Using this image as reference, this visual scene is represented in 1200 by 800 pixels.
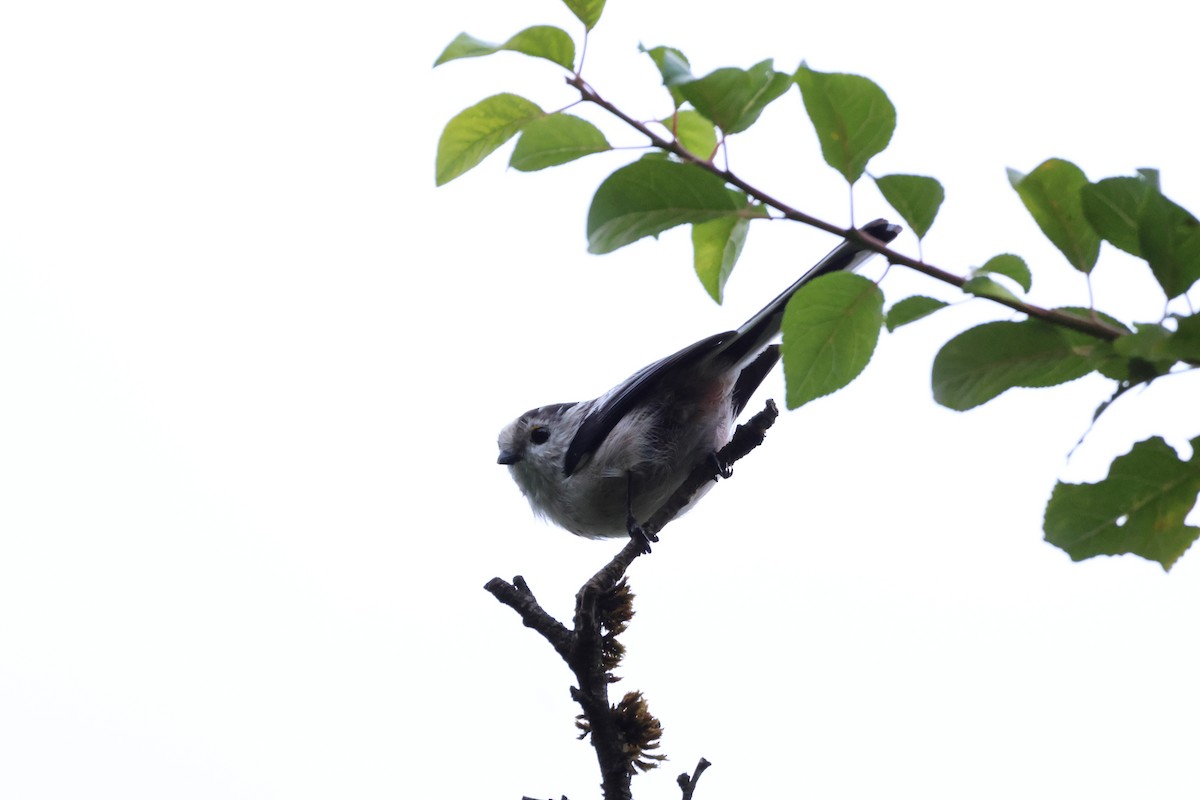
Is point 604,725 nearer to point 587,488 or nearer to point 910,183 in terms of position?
point 910,183

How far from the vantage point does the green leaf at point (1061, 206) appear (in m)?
1.36

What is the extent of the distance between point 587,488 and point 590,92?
3.36 metres

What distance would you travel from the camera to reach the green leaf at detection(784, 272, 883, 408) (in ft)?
4.70

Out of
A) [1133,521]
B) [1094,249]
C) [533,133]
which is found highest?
[533,133]

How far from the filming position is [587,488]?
4.79 m

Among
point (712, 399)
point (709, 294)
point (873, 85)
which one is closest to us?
point (873, 85)

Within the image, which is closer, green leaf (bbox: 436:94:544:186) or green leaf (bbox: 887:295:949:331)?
green leaf (bbox: 887:295:949:331)

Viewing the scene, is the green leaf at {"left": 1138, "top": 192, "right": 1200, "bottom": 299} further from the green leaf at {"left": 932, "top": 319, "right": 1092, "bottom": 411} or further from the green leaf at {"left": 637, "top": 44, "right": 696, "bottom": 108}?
the green leaf at {"left": 637, "top": 44, "right": 696, "bottom": 108}

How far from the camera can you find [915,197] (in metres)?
1.37

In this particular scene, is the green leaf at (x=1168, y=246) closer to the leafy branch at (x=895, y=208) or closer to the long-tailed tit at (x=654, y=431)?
the leafy branch at (x=895, y=208)

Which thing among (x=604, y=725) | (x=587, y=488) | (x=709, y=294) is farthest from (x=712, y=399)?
(x=709, y=294)

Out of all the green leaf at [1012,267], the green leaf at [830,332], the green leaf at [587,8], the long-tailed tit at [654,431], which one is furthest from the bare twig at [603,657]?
the long-tailed tit at [654,431]

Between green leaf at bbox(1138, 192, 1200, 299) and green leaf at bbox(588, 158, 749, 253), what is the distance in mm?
502

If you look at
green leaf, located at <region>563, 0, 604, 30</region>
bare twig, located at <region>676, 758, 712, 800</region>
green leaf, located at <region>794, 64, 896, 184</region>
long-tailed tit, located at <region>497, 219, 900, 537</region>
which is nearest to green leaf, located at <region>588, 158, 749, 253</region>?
green leaf, located at <region>794, 64, 896, 184</region>
